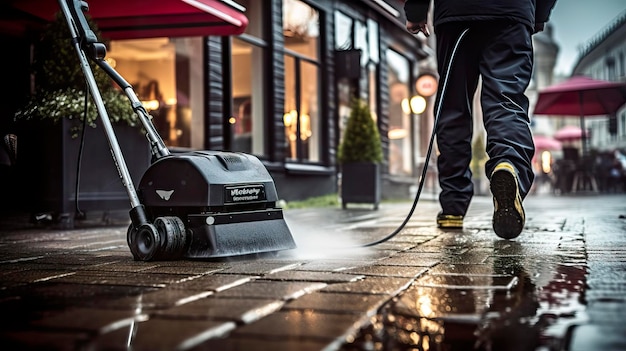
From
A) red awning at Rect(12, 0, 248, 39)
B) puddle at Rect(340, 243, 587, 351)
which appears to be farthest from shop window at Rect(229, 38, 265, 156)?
puddle at Rect(340, 243, 587, 351)

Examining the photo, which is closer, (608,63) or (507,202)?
(507,202)

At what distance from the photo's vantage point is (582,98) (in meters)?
19.5

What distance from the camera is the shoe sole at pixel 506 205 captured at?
3.91 metres

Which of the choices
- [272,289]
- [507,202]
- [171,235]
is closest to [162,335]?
[272,289]

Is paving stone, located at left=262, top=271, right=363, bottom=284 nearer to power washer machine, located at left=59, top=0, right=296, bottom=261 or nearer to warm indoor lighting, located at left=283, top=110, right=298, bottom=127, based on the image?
power washer machine, located at left=59, top=0, right=296, bottom=261

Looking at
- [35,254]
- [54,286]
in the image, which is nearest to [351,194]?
[35,254]

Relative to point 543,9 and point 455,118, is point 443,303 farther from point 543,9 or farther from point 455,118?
point 543,9

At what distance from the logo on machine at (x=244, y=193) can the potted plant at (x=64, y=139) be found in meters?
2.66

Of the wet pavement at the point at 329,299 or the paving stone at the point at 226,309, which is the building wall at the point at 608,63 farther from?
the paving stone at the point at 226,309

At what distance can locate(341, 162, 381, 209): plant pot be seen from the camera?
1003 cm

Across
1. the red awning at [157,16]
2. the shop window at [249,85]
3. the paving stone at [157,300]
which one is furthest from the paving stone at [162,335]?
the shop window at [249,85]

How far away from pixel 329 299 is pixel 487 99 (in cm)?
264

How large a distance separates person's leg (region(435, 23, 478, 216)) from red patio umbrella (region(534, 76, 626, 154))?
1449 cm

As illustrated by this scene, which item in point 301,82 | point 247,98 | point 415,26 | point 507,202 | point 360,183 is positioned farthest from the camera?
point 301,82
